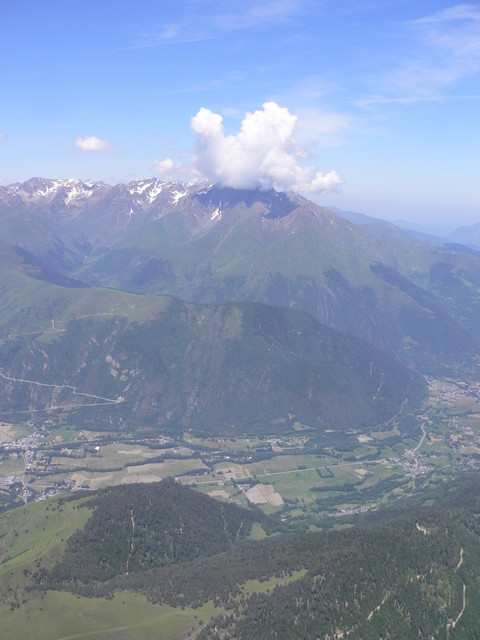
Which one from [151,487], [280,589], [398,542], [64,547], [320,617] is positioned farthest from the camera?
[151,487]

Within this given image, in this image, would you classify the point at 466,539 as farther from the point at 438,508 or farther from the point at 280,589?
the point at 280,589

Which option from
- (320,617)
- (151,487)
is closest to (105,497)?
(151,487)

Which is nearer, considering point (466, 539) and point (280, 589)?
point (280, 589)

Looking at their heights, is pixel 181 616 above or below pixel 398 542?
below

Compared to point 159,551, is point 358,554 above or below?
above

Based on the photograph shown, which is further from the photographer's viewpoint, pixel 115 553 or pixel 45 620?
pixel 115 553

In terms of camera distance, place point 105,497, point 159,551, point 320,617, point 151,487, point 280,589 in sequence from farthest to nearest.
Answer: point 151,487, point 105,497, point 159,551, point 280,589, point 320,617

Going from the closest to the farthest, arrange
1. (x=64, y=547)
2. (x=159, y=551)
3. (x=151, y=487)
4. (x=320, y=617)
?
1. (x=320, y=617)
2. (x=64, y=547)
3. (x=159, y=551)
4. (x=151, y=487)

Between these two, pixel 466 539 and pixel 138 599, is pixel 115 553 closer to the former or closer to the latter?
pixel 138 599

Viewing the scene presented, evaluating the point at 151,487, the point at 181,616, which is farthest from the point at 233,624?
the point at 151,487
